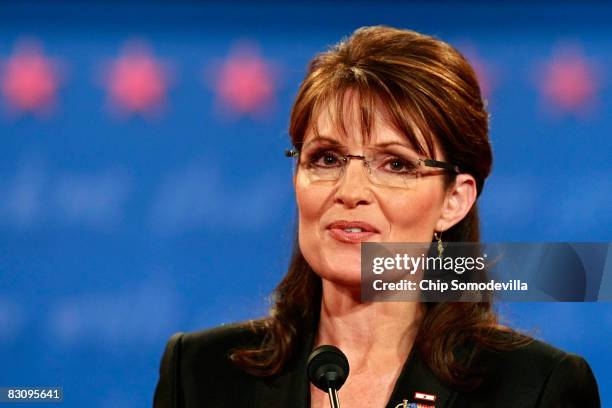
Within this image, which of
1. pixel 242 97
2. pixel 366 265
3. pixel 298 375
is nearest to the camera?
pixel 366 265

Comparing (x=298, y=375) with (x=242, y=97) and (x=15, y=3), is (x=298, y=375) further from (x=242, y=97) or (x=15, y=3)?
(x=15, y=3)

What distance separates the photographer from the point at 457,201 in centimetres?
204

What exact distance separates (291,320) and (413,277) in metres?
0.31

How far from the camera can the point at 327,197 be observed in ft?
6.36

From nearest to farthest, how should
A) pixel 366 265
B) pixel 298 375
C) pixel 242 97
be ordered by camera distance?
1. pixel 366 265
2. pixel 298 375
3. pixel 242 97

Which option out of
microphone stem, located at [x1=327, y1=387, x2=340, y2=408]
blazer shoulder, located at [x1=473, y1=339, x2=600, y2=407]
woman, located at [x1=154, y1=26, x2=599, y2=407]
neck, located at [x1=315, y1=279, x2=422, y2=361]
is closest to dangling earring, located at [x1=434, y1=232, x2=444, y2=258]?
woman, located at [x1=154, y1=26, x2=599, y2=407]

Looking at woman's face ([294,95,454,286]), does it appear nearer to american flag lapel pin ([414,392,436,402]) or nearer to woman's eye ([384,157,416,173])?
woman's eye ([384,157,416,173])

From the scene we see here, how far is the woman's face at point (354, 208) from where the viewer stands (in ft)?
6.25

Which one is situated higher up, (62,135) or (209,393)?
(62,135)

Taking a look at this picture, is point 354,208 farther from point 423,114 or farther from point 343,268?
point 423,114

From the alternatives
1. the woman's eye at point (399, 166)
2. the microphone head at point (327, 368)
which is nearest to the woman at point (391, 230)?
the woman's eye at point (399, 166)

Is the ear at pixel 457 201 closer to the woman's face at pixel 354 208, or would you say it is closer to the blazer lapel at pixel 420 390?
the woman's face at pixel 354 208

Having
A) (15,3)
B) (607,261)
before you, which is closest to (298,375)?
(607,261)

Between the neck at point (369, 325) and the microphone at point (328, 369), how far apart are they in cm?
41
